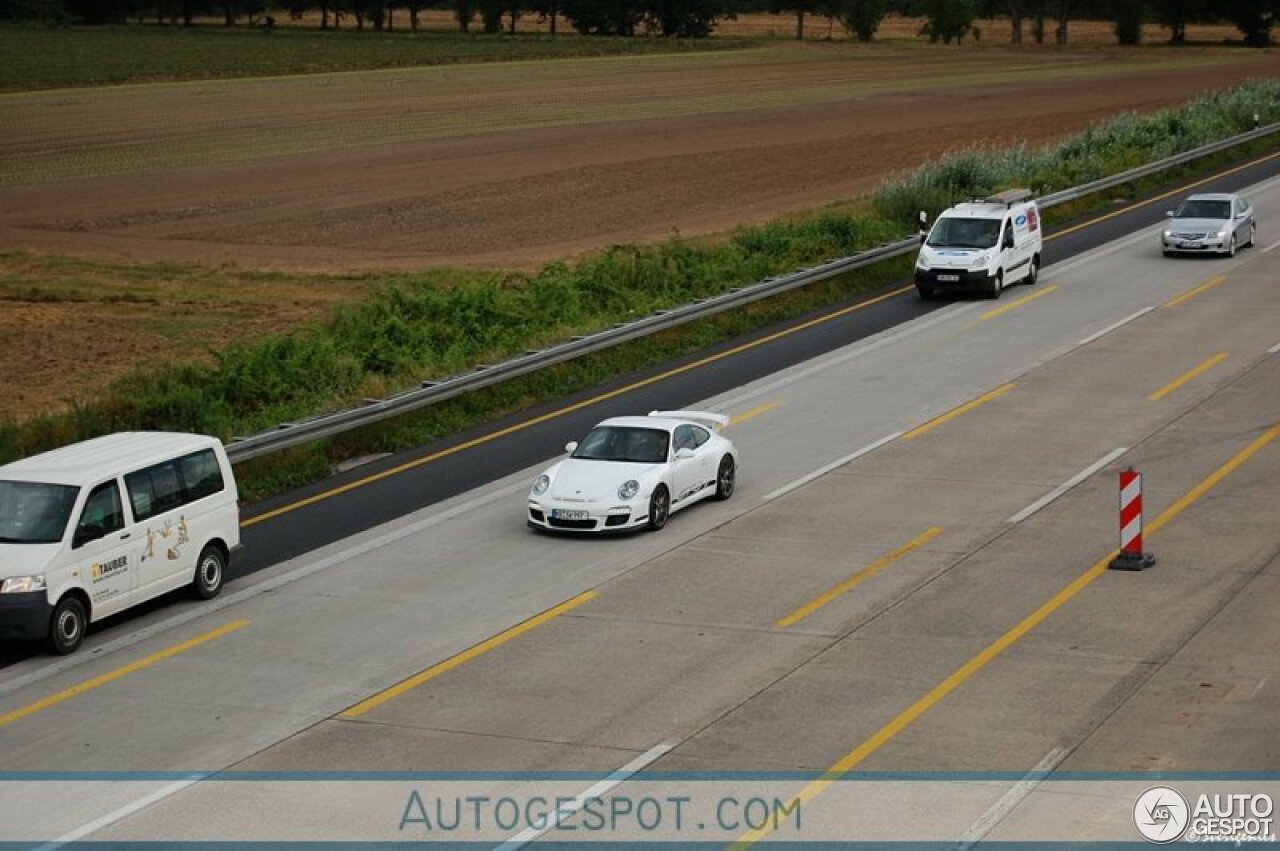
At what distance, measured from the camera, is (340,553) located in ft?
73.9

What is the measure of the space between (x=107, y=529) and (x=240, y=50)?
388 ft

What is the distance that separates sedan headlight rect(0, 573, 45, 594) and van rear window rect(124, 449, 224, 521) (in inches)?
61.1

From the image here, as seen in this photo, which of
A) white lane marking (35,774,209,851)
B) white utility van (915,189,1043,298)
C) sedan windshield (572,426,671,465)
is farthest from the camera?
white utility van (915,189,1043,298)

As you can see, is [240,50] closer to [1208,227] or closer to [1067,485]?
[1208,227]

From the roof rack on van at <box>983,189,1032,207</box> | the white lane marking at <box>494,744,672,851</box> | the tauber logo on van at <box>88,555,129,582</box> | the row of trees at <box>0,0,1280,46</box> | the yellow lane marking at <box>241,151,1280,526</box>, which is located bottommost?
the yellow lane marking at <box>241,151,1280,526</box>

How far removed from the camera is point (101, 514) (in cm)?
1939

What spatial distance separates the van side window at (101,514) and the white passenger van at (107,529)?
→ 0.4 inches

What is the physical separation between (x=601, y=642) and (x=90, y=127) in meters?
72.2

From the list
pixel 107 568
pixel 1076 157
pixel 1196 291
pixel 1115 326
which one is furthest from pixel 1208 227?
pixel 107 568

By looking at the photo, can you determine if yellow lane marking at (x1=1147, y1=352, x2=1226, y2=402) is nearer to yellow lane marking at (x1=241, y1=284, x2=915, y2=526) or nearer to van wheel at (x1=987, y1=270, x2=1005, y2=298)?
van wheel at (x1=987, y1=270, x2=1005, y2=298)

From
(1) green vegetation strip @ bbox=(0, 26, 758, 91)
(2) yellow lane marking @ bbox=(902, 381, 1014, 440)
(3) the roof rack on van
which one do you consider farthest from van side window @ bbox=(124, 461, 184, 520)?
(1) green vegetation strip @ bbox=(0, 26, 758, 91)

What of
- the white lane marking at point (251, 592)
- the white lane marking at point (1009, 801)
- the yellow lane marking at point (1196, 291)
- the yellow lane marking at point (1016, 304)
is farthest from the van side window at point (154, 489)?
the yellow lane marking at point (1196, 291)

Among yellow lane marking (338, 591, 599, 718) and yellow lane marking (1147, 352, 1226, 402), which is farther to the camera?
yellow lane marking (1147, 352, 1226, 402)

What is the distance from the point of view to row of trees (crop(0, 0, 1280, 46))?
143875mm
